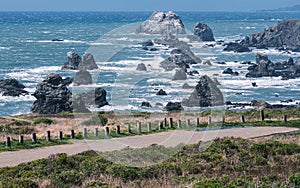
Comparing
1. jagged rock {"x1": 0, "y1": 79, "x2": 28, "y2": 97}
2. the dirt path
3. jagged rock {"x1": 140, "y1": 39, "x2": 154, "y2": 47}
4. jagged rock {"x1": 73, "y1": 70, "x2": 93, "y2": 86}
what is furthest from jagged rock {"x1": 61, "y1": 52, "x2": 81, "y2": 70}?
the dirt path

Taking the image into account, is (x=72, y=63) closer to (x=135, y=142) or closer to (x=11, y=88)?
(x=11, y=88)

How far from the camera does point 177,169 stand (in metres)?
19.3

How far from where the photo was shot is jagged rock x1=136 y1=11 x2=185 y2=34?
14812cm

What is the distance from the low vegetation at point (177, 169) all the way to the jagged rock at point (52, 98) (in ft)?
97.0

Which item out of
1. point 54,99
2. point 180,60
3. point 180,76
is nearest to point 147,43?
point 180,60

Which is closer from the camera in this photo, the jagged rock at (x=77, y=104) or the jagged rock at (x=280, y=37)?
the jagged rock at (x=77, y=104)

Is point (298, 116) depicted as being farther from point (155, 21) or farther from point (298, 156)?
point (155, 21)

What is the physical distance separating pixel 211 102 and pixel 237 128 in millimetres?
25239

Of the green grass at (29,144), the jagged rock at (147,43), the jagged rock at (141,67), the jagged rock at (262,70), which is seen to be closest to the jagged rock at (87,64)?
the jagged rock at (141,67)

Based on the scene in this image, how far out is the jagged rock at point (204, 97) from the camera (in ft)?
182

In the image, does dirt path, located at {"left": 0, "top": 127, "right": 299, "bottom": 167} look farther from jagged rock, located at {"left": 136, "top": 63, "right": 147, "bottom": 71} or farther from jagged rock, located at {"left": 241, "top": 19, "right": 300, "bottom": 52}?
jagged rock, located at {"left": 241, "top": 19, "right": 300, "bottom": 52}

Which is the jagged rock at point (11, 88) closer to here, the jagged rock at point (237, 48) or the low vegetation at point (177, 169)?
the low vegetation at point (177, 169)

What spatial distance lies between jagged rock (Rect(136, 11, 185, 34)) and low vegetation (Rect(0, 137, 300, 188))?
123601 millimetres

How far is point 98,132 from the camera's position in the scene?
2931 cm
